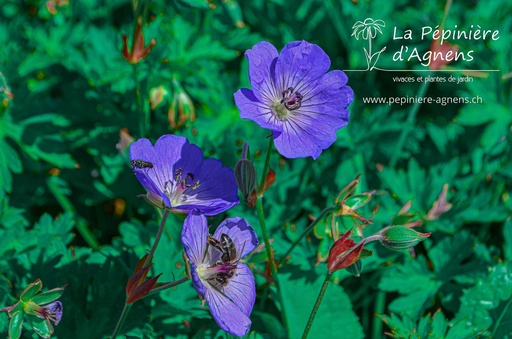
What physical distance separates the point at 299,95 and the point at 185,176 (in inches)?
15.9

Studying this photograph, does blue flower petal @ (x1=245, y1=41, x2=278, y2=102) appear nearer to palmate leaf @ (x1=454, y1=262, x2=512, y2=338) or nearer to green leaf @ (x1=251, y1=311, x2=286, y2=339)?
green leaf @ (x1=251, y1=311, x2=286, y2=339)

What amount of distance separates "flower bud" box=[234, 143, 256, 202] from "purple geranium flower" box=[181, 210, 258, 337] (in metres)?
0.09

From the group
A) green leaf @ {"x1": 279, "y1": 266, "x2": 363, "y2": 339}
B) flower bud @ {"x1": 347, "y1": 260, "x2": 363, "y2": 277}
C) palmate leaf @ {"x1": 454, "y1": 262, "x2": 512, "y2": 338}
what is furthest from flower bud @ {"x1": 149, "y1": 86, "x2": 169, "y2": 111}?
palmate leaf @ {"x1": 454, "y1": 262, "x2": 512, "y2": 338}

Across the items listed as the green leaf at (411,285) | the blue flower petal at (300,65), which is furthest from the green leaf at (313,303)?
the blue flower petal at (300,65)

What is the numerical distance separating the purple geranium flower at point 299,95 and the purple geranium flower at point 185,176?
0.67ft

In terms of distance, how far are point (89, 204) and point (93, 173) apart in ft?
0.47

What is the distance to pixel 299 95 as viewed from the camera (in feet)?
6.00

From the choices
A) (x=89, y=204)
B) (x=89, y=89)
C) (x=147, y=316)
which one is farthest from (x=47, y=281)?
(x=89, y=89)

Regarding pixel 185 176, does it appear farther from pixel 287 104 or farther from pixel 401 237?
pixel 401 237

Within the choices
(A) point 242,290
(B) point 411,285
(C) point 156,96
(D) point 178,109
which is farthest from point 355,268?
(C) point 156,96

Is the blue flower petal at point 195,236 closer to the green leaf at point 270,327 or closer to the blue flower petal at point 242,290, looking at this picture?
the blue flower petal at point 242,290

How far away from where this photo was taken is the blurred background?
2.09m

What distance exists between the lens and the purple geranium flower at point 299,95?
1.70 meters

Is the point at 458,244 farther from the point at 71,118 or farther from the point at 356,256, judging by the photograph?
the point at 71,118
